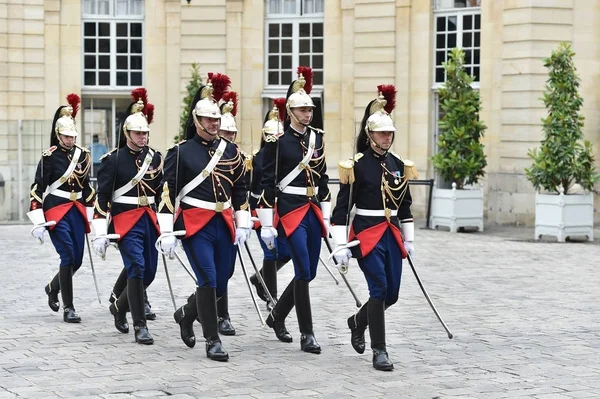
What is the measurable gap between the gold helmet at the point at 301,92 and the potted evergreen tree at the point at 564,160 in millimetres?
9092

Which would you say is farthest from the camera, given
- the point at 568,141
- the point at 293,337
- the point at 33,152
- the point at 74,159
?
the point at 33,152

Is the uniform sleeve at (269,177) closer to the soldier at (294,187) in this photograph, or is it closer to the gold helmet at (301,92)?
the soldier at (294,187)

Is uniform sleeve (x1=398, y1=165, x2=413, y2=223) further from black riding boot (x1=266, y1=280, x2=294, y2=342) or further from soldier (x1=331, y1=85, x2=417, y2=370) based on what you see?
black riding boot (x1=266, y1=280, x2=294, y2=342)

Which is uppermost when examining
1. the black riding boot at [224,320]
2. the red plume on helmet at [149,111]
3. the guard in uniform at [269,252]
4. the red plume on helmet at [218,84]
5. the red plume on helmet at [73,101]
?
the red plume on helmet at [218,84]

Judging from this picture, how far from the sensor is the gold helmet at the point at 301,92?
9703 mm

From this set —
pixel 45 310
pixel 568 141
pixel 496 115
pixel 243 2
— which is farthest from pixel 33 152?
pixel 45 310

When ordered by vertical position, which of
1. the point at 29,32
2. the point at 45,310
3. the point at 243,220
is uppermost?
the point at 29,32

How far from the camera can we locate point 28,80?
2406 cm

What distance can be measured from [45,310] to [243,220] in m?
2.94

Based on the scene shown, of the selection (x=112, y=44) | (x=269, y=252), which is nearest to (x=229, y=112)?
(x=269, y=252)

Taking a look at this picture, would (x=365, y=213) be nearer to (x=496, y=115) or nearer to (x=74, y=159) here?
(x=74, y=159)

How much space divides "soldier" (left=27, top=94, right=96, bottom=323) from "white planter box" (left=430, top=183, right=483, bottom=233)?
981cm

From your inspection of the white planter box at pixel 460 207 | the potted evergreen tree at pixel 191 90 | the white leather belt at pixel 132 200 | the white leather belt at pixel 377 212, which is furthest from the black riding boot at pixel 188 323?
the potted evergreen tree at pixel 191 90

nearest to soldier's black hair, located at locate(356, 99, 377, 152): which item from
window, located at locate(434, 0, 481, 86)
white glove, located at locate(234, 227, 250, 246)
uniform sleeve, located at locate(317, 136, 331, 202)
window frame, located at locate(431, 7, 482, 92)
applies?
uniform sleeve, located at locate(317, 136, 331, 202)
